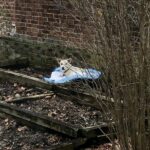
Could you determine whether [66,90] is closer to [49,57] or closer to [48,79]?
[48,79]

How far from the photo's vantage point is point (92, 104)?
277 inches

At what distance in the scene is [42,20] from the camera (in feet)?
31.4

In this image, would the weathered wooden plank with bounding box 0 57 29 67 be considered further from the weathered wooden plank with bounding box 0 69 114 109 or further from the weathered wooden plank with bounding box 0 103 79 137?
the weathered wooden plank with bounding box 0 103 79 137

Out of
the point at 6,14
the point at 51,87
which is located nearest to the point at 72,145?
the point at 51,87

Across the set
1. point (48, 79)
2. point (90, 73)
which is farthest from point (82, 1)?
point (48, 79)

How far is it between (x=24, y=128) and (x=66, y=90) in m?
1.39

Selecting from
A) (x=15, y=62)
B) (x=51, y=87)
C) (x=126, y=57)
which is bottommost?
(x=51, y=87)

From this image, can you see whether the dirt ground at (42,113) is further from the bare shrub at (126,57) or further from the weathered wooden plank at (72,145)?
the bare shrub at (126,57)

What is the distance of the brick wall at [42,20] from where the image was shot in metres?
8.93

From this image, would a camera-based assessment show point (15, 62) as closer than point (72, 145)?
No

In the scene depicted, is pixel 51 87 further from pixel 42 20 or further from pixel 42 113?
pixel 42 20

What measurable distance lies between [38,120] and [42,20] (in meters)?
3.74

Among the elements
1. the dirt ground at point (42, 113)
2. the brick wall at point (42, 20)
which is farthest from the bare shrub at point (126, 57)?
the brick wall at point (42, 20)

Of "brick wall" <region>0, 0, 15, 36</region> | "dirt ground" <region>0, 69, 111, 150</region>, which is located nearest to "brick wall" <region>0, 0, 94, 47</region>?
"brick wall" <region>0, 0, 15, 36</region>
